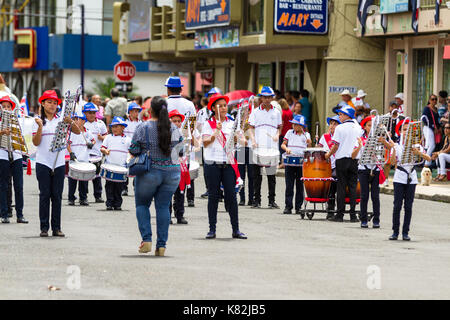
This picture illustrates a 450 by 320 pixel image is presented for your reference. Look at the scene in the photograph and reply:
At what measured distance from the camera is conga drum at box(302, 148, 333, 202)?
18.2 metres

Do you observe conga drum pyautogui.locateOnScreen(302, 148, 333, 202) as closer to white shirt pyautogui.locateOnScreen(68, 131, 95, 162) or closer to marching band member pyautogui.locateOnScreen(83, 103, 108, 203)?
white shirt pyautogui.locateOnScreen(68, 131, 95, 162)

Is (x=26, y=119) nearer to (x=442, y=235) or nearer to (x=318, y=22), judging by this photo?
(x=442, y=235)

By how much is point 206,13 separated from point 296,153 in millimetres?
17387

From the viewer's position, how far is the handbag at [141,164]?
12641 millimetres

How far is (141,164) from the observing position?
12.6m

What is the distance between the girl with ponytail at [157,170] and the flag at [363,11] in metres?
18.6

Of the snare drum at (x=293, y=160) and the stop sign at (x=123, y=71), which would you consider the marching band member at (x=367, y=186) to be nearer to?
the snare drum at (x=293, y=160)

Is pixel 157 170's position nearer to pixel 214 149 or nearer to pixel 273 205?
pixel 214 149

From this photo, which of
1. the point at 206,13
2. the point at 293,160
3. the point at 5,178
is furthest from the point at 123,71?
the point at 5,178

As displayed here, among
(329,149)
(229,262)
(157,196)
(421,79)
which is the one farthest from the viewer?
(421,79)

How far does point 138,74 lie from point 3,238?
155ft

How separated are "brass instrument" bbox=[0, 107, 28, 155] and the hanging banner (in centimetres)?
1838

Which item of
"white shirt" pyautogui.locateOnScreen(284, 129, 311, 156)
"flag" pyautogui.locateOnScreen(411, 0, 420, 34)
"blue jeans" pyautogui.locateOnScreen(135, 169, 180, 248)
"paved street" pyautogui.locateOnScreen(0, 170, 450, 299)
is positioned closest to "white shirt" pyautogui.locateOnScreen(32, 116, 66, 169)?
"paved street" pyautogui.locateOnScreen(0, 170, 450, 299)
